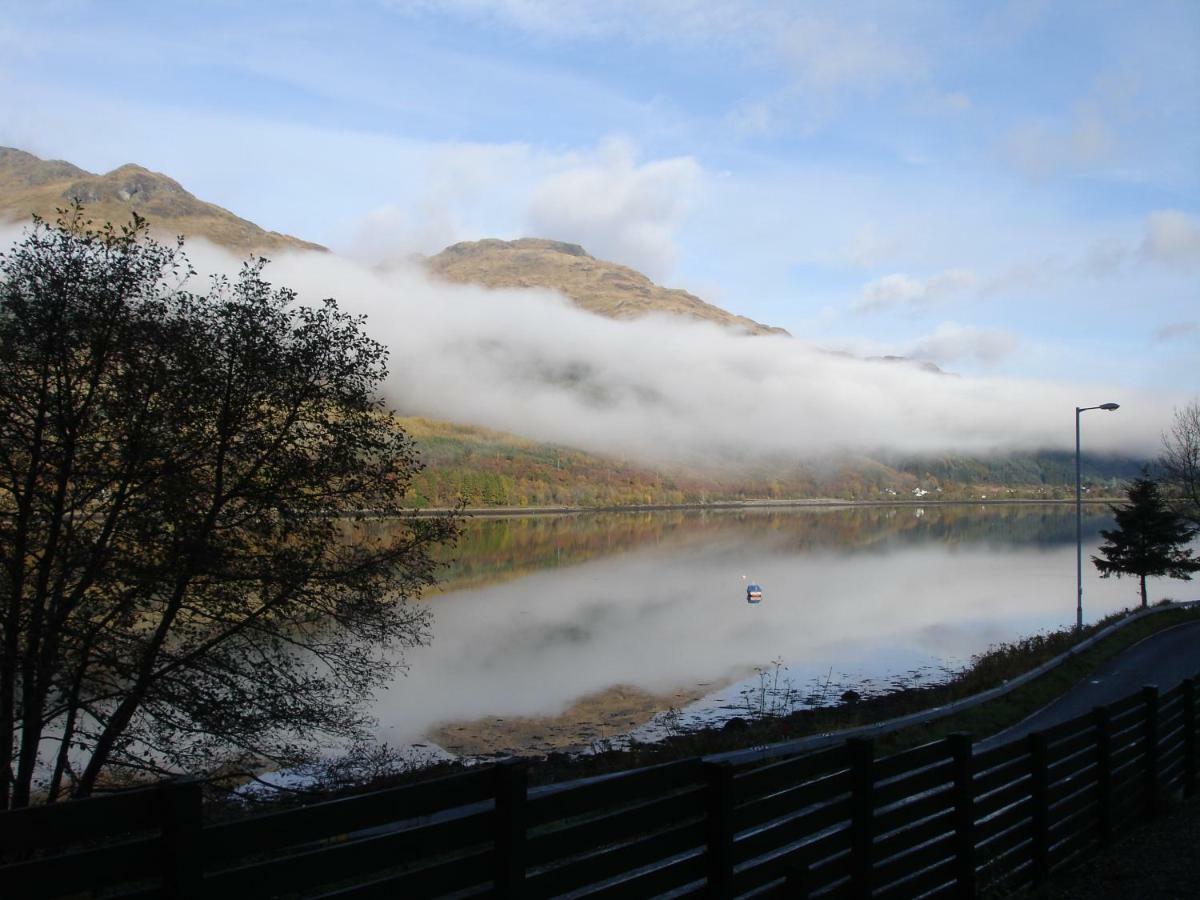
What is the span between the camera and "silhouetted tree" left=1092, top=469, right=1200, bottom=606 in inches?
2080

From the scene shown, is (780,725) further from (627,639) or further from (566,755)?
(627,639)

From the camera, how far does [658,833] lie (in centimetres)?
542

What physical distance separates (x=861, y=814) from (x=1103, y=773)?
4761mm

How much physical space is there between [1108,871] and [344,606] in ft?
41.1

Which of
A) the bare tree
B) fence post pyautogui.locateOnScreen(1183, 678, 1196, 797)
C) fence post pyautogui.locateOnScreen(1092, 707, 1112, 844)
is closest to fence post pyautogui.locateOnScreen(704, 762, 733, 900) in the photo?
fence post pyautogui.locateOnScreen(1092, 707, 1112, 844)

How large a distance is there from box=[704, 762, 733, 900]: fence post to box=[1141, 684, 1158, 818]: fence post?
25.2 ft

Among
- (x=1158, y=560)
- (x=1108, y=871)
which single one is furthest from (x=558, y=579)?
(x=1108, y=871)

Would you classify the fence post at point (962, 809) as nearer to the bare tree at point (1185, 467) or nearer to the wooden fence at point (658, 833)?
the wooden fence at point (658, 833)

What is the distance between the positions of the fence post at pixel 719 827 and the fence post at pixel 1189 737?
9596 millimetres

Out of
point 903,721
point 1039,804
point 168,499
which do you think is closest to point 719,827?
point 1039,804

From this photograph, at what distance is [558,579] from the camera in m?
76.0

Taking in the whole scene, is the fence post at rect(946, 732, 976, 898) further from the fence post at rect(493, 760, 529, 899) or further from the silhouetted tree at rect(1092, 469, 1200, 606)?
the silhouetted tree at rect(1092, 469, 1200, 606)

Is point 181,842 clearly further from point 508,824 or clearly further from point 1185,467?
point 1185,467

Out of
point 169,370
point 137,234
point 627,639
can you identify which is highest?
point 137,234
